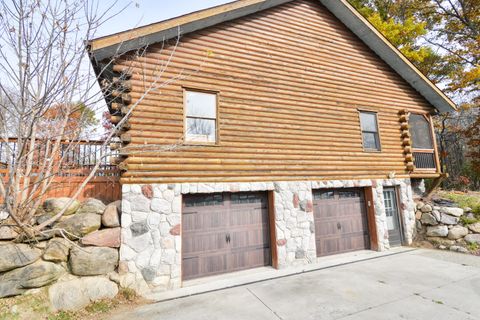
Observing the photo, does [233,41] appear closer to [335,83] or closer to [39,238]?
[335,83]

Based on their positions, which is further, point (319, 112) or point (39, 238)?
point (319, 112)

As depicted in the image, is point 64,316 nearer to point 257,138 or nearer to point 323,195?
point 257,138

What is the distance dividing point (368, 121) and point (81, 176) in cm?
948

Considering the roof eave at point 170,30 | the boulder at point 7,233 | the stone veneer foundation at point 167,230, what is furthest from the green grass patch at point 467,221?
the boulder at point 7,233

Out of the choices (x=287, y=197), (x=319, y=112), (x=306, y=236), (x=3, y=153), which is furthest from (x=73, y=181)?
(x=319, y=112)

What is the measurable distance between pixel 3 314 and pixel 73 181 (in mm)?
3153

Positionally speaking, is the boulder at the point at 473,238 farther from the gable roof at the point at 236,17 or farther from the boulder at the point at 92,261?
the boulder at the point at 92,261

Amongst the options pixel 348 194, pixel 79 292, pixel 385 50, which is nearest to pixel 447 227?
pixel 348 194

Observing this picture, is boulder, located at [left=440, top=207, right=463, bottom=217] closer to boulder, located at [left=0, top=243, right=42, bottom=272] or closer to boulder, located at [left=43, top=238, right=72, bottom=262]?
boulder, located at [left=43, top=238, right=72, bottom=262]

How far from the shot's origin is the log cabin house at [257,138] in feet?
19.0

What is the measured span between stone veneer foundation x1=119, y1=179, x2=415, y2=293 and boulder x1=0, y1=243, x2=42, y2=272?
1520 millimetres

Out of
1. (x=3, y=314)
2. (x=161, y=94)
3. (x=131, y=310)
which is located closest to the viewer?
(x=3, y=314)

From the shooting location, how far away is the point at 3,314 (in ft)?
13.4

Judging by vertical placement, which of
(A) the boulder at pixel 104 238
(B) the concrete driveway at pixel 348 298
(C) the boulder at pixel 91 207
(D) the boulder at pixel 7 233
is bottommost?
(B) the concrete driveway at pixel 348 298
